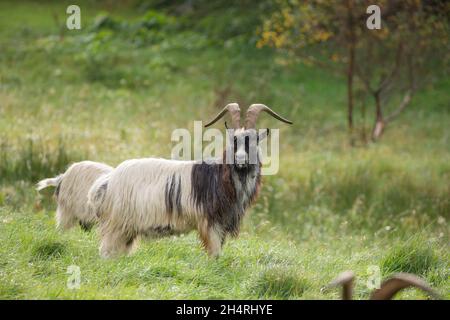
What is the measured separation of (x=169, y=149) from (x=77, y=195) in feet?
18.0

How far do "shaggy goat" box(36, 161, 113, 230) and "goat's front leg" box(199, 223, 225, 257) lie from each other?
5.17ft

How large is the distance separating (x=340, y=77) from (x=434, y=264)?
15210 mm

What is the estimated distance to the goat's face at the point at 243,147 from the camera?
24.4ft

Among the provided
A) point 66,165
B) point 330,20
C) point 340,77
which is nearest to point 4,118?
point 66,165

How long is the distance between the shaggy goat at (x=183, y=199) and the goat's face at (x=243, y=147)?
2 centimetres

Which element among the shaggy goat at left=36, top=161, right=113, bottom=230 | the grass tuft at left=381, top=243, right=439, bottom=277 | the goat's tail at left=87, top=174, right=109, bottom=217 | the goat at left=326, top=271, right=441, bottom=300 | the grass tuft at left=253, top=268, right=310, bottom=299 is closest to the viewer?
the goat at left=326, top=271, right=441, bottom=300

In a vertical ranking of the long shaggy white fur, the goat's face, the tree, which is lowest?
the long shaggy white fur

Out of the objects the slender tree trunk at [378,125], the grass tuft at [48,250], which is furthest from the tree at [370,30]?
the grass tuft at [48,250]

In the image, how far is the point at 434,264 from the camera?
25.5 ft

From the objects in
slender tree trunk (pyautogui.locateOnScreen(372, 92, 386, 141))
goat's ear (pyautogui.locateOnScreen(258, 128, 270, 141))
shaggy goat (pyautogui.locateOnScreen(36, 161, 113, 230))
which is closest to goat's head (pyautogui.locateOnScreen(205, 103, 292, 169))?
goat's ear (pyautogui.locateOnScreen(258, 128, 270, 141))

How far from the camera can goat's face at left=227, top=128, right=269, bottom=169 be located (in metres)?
7.43

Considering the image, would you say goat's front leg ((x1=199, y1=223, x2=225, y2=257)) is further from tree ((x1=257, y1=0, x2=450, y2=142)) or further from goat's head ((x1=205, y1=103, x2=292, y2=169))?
tree ((x1=257, y1=0, x2=450, y2=142))

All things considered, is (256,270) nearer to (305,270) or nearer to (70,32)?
(305,270)

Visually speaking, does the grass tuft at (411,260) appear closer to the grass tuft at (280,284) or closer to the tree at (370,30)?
the grass tuft at (280,284)
